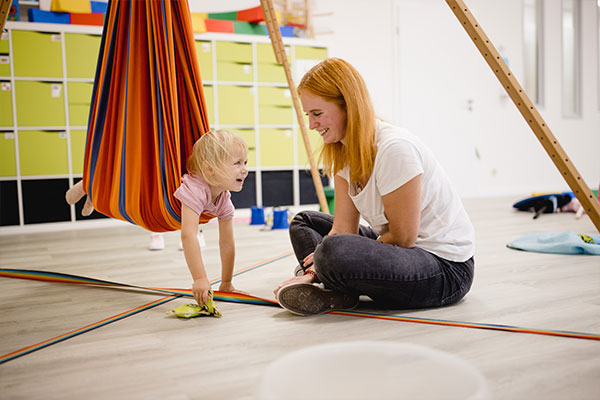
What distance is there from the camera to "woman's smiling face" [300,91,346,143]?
120 cm

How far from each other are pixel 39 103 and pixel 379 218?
9.09ft

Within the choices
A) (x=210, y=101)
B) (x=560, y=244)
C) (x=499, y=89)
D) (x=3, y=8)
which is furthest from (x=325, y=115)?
(x=499, y=89)

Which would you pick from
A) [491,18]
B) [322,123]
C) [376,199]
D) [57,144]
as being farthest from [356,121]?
[491,18]

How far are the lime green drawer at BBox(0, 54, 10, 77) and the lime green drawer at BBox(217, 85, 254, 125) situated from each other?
4.30ft

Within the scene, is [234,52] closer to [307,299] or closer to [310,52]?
[310,52]

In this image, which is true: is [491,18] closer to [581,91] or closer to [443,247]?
[581,91]

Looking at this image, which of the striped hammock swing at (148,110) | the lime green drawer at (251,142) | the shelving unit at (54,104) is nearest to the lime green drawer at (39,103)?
the shelving unit at (54,104)

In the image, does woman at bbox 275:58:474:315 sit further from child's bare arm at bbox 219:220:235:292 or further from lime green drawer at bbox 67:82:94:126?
lime green drawer at bbox 67:82:94:126

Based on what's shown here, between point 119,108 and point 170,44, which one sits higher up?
point 170,44

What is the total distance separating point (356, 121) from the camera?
119 centimetres

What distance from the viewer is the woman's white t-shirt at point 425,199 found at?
3.86ft

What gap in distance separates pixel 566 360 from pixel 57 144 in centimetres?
317

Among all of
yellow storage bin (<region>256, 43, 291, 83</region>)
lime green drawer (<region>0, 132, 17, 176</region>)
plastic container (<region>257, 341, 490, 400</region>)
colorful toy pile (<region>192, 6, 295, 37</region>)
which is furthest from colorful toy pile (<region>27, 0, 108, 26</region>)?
plastic container (<region>257, 341, 490, 400</region>)

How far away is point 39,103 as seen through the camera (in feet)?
10.6
